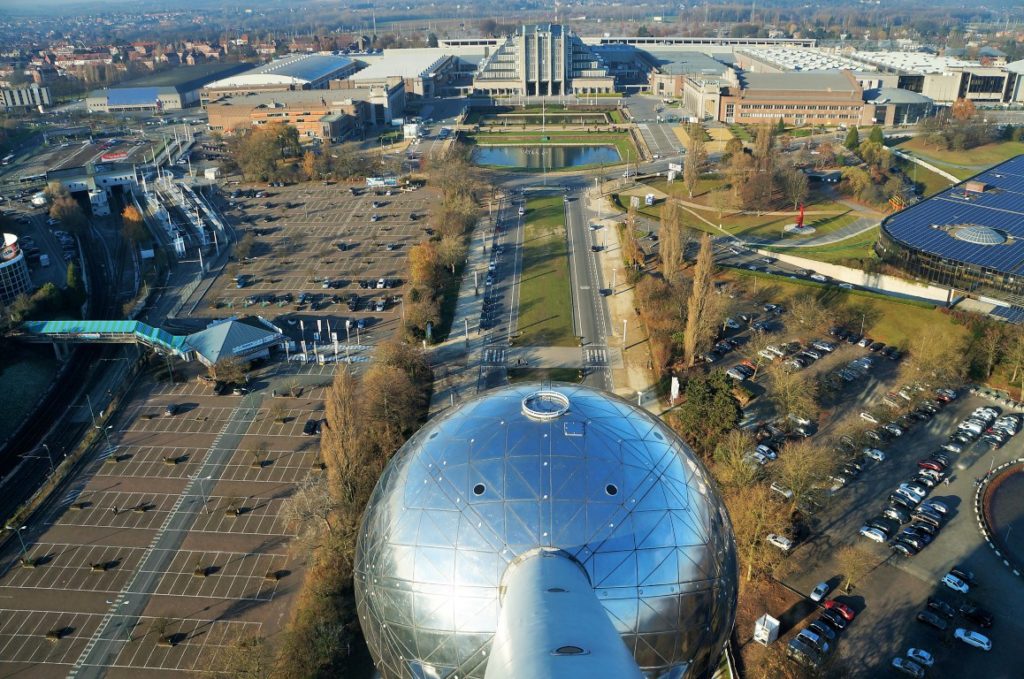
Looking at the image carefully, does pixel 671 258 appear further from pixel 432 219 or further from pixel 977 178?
pixel 977 178

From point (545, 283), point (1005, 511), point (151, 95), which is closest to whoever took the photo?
point (1005, 511)

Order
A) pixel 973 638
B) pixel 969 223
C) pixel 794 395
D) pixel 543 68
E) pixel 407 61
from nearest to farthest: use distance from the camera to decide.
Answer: pixel 973 638
pixel 794 395
pixel 969 223
pixel 543 68
pixel 407 61

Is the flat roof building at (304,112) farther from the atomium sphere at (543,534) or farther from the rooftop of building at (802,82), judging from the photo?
the atomium sphere at (543,534)

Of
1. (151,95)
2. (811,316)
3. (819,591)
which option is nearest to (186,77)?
(151,95)

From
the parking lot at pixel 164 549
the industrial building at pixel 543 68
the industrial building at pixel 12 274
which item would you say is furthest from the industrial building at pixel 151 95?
the parking lot at pixel 164 549

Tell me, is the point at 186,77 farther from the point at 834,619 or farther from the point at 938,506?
the point at 834,619

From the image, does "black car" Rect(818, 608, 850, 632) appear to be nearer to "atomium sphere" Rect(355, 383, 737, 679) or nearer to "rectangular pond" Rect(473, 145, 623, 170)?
"atomium sphere" Rect(355, 383, 737, 679)
